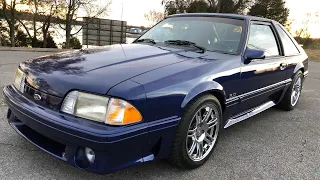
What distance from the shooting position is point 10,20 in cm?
1950

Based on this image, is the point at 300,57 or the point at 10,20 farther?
the point at 10,20

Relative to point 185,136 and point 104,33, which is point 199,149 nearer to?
point 185,136

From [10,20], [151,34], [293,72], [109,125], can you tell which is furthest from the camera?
[10,20]

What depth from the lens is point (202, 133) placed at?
2.75 meters

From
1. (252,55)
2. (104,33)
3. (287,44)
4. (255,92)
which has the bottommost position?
(255,92)

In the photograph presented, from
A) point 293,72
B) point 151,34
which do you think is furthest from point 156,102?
point 293,72

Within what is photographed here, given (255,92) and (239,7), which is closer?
(255,92)

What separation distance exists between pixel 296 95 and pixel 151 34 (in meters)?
2.82

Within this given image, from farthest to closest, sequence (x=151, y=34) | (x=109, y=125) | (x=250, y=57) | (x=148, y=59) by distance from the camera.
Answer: (x=151, y=34) → (x=250, y=57) → (x=148, y=59) → (x=109, y=125)

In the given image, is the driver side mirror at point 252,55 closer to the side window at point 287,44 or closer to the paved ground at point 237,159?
the paved ground at point 237,159

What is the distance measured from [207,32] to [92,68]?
160cm

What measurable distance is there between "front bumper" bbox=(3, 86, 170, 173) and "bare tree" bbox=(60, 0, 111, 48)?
2035cm

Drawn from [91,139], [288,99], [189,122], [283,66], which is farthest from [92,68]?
[288,99]

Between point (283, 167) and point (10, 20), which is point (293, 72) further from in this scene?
point (10, 20)
